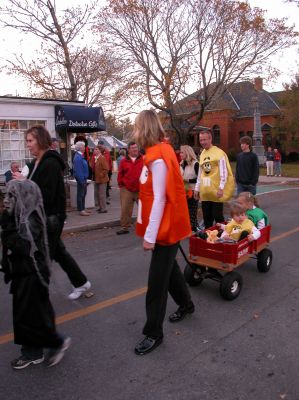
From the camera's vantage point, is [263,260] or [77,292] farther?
[263,260]

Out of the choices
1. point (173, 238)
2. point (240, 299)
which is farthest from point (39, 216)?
point (240, 299)

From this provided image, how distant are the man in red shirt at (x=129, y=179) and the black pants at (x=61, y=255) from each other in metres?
3.75

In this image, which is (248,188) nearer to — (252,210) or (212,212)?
(212,212)

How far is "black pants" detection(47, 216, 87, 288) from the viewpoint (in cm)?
342

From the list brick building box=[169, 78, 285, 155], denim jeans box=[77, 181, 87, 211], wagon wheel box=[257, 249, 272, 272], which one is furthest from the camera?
brick building box=[169, 78, 285, 155]

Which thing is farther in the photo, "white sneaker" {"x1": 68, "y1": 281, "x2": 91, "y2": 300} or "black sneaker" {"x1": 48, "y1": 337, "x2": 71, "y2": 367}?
"white sneaker" {"x1": 68, "y1": 281, "x2": 91, "y2": 300}

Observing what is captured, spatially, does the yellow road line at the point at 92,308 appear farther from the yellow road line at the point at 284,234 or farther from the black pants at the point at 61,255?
the yellow road line at the point at 284,234

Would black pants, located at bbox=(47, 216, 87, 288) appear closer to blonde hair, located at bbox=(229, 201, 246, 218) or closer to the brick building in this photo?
blonde hair, located at bbox=(229, 201, 246, 218)

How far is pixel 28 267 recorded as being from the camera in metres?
3.12

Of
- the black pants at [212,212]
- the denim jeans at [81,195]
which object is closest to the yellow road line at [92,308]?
the black pants at [212,212]

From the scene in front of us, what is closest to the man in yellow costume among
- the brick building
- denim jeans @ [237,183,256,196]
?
denim jeans @ [237,183,256,196]

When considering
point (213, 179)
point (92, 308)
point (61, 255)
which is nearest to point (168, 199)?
point (61, 255)

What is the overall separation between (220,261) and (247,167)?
390 cm

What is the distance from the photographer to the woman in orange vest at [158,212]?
3.17m
